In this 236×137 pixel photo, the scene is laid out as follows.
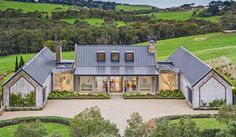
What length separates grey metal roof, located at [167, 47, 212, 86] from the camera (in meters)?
42.8

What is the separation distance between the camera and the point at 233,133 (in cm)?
2303

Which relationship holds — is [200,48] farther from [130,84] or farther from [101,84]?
[101,84]

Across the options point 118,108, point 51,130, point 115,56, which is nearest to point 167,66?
point 115,56

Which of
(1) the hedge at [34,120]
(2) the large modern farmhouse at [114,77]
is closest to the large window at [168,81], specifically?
(2) the large modern farmhouse at [114,77]

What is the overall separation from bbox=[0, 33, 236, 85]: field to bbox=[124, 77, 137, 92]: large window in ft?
57.1

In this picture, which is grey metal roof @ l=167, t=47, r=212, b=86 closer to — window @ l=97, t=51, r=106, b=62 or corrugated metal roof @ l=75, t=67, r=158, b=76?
corrugated metal roof @ l=75, t=67, r=158, b=76

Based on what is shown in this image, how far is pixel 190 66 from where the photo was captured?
4728cm

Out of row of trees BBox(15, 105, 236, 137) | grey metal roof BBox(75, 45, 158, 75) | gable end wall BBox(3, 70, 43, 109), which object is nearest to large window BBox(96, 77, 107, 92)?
grey metal roof BBox(75, 45, 158, 75)

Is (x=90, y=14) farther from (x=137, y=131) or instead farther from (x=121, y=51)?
(x=137, y=131)

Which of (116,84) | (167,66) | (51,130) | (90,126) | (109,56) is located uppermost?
(109,56)

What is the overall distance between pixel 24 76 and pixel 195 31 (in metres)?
68.9

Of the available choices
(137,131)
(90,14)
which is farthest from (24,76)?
(90,14)

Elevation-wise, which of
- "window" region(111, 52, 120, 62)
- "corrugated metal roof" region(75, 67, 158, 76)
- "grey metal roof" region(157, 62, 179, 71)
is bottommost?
"corrugated metal roof" region(75, 67, 158, 76)

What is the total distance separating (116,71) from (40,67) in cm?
784
